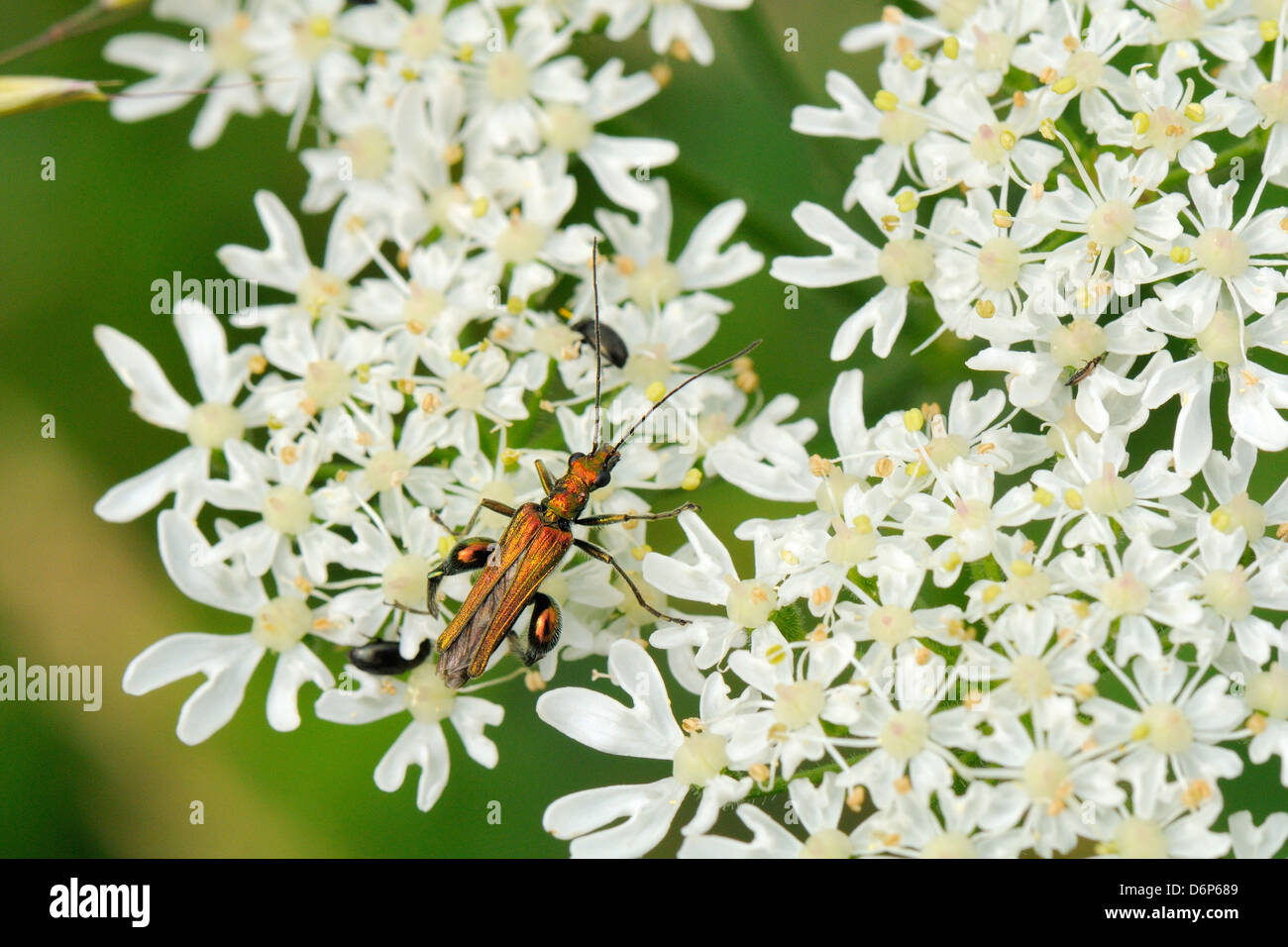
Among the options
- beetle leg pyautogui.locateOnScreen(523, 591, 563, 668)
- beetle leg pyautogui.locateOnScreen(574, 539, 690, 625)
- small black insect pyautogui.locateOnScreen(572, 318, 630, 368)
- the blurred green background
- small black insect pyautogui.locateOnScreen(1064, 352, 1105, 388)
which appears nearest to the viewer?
small black insect pyautogui.locateOnScreen(1064, 352, 1105, 388)

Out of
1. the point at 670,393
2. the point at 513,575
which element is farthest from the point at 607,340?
the point at 513,575

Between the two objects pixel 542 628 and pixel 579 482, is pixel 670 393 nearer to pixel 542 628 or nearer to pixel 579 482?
pixel 579 482

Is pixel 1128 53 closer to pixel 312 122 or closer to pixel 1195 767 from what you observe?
pixel 1195 767

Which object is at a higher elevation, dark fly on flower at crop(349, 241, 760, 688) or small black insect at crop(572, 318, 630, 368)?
small black insect at crop(572, 318, 630, 368)

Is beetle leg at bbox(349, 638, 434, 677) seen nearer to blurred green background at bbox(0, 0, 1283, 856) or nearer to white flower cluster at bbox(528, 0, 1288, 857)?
white flower cluster at bbox(528, 0, 1288, 857)

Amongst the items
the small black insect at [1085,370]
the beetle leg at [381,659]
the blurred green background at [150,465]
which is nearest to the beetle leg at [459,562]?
the beetle leg at [381,659]

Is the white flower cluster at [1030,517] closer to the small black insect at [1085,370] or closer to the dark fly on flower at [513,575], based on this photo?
the small black insect at [1085,370]

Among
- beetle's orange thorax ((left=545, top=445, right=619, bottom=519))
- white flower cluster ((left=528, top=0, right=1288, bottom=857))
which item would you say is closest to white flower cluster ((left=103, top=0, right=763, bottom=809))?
beetle's orange thorax ((left=545, top=445, right=619, bottom=519))
